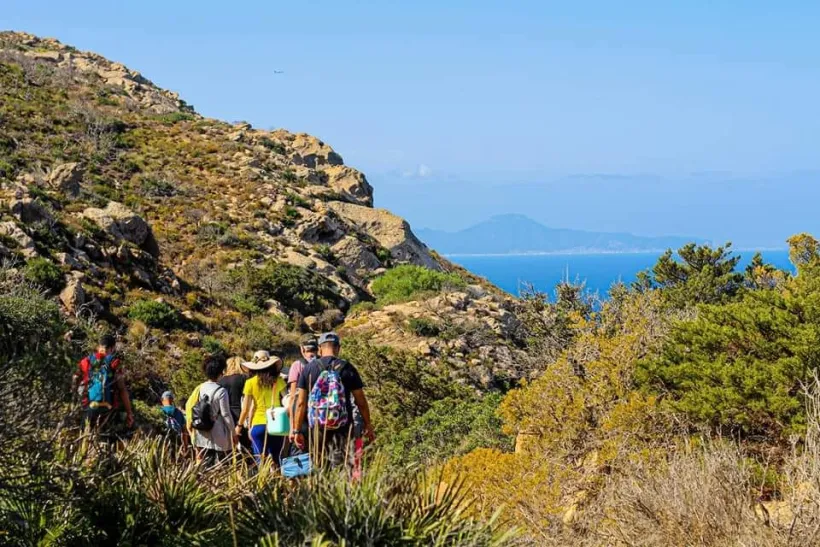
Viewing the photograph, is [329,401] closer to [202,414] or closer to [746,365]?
[202,414]

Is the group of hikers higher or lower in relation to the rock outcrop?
lower

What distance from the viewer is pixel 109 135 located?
36.3 meters

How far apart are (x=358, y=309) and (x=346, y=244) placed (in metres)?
5.88

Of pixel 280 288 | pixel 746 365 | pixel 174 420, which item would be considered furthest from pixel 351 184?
pixel 174 420

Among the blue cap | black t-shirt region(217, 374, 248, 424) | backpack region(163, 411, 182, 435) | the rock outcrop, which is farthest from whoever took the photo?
the rock outcrop

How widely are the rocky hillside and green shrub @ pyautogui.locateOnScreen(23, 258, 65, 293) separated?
5cm

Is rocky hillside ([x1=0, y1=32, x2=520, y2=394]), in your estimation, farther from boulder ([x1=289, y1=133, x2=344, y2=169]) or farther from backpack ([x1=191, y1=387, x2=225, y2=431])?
backpack ([x1=191, y1=387, x2=225, y2=431])

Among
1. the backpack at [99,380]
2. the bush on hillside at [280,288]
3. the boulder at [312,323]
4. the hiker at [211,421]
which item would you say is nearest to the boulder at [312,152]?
the bush on hillside at [280,288]

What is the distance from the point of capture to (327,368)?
6.61 meters

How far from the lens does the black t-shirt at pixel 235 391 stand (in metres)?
7.71

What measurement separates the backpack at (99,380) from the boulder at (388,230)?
88.5ft

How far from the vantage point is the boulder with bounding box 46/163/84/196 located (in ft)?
88.4

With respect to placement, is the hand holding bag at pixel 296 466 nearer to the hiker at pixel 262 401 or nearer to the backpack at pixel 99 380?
the hiker at pixel 262 401

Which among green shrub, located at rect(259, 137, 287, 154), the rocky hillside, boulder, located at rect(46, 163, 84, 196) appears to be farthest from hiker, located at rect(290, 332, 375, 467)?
green shrub, located at rect(259, 137, 287, 154)
